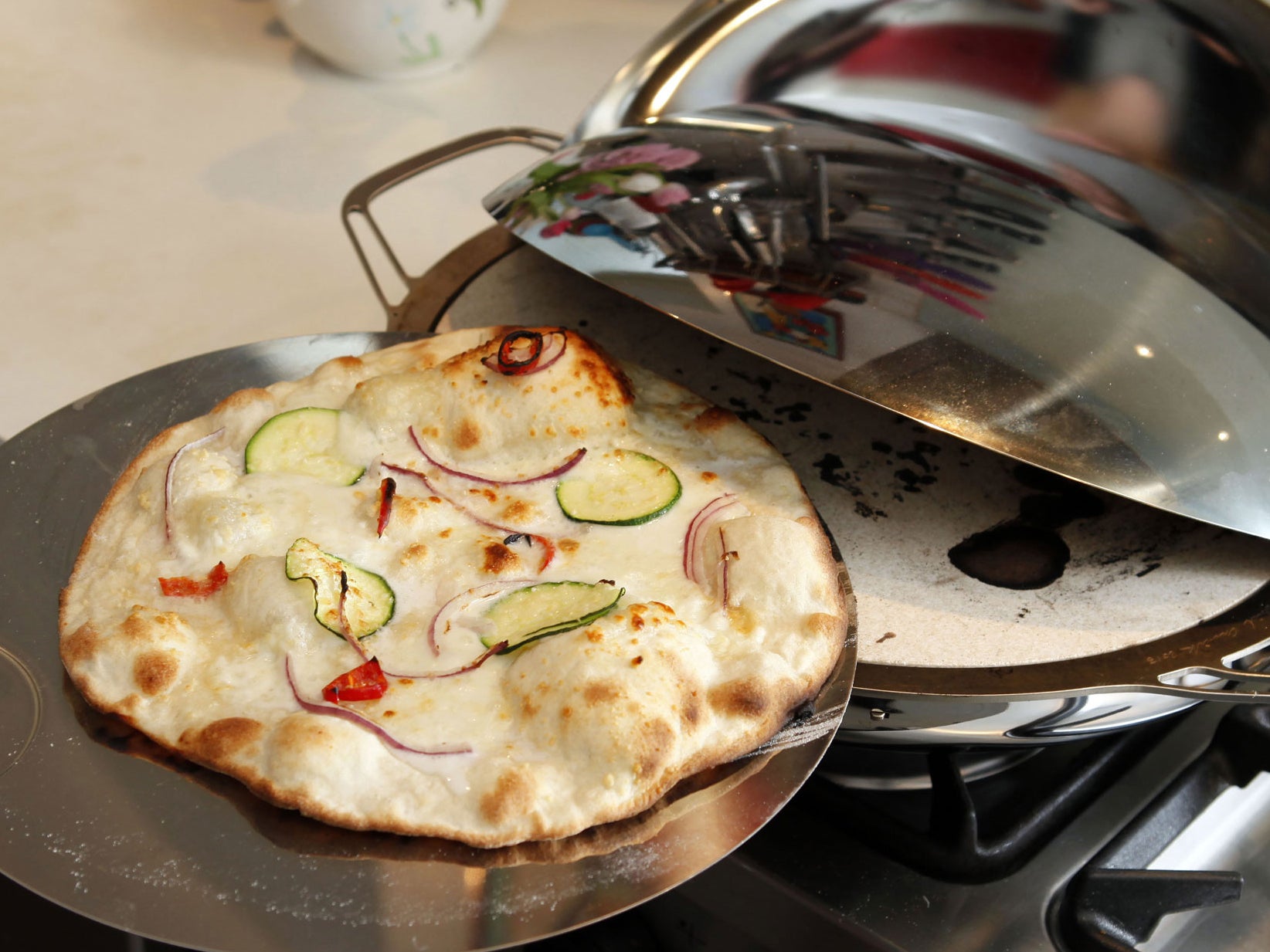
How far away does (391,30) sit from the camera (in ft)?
10.3

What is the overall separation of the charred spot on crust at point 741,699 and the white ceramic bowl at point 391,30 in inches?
95.5

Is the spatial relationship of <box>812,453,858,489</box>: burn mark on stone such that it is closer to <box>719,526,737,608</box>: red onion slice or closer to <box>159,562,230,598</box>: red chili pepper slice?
<box>719,526,737,608</box>: red onion slice

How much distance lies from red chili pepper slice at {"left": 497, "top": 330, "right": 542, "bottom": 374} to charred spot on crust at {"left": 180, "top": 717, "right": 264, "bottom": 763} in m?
0.56

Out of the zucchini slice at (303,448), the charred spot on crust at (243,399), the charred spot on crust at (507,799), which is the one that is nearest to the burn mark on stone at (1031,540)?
the charred spot on crust at (507,799)

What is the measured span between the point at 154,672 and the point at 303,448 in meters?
0.39

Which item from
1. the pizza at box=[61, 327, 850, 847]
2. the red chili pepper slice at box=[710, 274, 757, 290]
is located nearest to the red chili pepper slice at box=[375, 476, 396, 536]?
the pizza at box=[61, 327, 850, 847]

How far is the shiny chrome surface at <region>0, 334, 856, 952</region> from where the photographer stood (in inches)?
37.5

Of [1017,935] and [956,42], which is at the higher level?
[956,42]

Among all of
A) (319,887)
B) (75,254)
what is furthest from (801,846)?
(75,254)

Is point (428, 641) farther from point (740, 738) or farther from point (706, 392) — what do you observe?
point (706, 392)

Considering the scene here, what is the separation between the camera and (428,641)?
1231 mm

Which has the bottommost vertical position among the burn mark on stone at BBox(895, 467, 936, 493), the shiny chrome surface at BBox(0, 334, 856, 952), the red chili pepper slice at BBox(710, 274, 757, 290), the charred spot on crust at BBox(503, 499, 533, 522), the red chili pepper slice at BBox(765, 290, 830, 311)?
the shiny chrome surface at BBox(0, 334, 856, 952)

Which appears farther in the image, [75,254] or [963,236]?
[75,254]

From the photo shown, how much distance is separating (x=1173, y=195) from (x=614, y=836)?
123 cm
